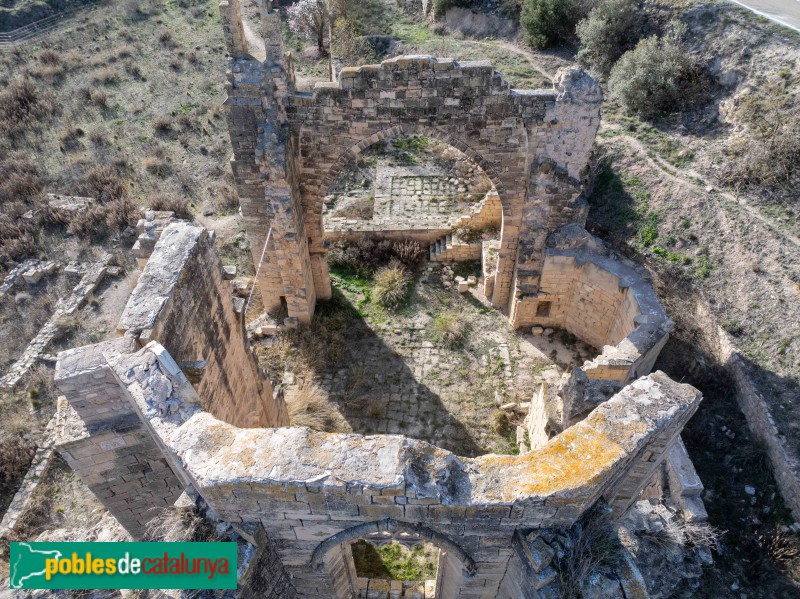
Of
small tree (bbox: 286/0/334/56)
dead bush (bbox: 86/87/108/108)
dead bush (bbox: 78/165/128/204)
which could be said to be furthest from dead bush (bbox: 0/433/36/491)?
small tree (bbox: 286/0/334/56)

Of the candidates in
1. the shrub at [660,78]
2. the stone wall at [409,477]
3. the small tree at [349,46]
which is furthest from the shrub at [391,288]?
the small tree at [349,46]

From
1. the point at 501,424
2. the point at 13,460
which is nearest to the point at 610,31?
the point at 501,424

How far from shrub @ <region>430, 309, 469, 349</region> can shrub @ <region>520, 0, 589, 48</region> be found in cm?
1173

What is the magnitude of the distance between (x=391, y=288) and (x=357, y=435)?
8069 millimetres

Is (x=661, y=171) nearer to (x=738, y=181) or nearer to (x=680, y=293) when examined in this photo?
(x=738, y=181)

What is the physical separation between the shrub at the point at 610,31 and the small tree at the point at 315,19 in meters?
11.4

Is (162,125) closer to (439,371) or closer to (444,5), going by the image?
(444,5)

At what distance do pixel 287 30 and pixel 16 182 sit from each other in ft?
46.8

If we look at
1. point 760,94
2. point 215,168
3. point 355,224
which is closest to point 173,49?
point 215,168

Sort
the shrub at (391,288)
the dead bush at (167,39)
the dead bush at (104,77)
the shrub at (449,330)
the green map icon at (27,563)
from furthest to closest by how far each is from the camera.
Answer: the dead bush at (167,39)
the dead bush at (104,77)
the shrub at (391,288)
the shrub at (449,330)
the green map icon at (27,563)

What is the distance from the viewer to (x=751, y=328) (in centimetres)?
1032

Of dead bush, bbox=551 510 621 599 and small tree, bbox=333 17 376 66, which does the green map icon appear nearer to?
dead bush, bbox=551 510 621 599

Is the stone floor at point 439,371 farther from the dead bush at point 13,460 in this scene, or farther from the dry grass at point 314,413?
the dead bush at point 13,460

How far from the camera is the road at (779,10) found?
45.6 ft
